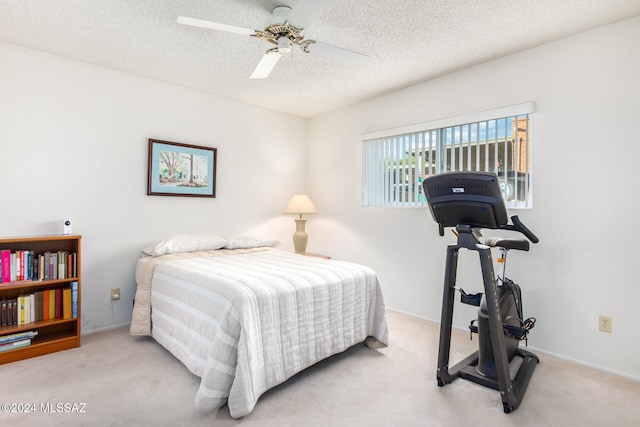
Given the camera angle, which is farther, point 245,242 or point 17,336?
point 245,242

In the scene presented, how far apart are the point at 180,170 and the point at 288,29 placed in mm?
2053

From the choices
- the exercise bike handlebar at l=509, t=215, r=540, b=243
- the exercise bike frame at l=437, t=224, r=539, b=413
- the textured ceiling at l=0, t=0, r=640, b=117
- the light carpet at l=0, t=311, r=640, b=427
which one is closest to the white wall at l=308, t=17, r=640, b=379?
the textured ceiling at l=0, t=0, r=640, b=117

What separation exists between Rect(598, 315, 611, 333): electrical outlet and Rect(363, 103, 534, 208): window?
3.05ft

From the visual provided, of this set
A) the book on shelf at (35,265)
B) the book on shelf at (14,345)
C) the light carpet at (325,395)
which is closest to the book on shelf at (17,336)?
the book on shelf at (14,345)

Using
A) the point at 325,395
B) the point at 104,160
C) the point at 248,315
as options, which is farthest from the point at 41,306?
the point at 325,395

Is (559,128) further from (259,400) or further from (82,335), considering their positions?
(82,335)

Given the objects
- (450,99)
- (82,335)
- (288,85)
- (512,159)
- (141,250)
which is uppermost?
(288,85)

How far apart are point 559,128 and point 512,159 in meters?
0.38

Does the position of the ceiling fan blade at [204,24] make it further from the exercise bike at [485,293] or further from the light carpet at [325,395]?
the light carpet at [325,395]

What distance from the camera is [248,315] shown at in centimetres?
188

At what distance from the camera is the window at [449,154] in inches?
109

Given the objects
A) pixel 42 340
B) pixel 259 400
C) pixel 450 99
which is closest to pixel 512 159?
pixel 450 99

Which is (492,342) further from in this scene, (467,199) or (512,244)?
(467,199)

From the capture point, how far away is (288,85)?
138 inches
